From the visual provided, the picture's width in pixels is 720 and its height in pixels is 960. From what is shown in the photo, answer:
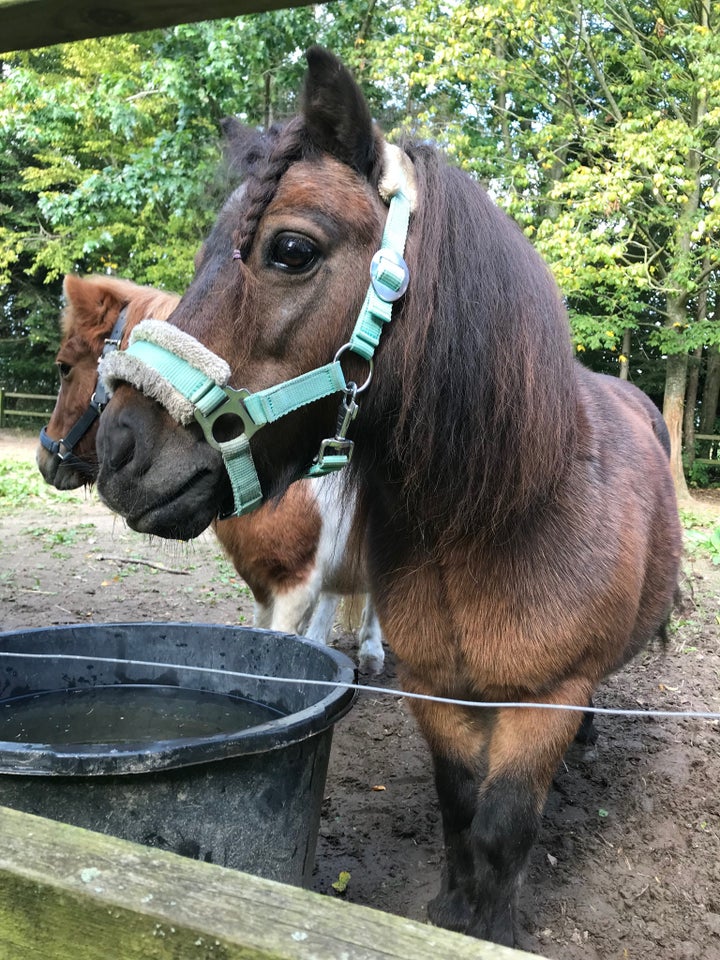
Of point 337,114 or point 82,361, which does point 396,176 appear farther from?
point 82,361

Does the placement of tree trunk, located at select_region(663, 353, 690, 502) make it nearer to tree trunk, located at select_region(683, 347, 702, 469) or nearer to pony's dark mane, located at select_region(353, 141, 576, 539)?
tree trunk, located at select_region(683, 347, 702, 469)

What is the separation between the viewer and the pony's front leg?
6.23ft

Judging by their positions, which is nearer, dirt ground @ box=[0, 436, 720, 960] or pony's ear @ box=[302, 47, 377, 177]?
pony's ear @ box=[302, 47, 377, 177]

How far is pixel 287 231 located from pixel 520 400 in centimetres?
65

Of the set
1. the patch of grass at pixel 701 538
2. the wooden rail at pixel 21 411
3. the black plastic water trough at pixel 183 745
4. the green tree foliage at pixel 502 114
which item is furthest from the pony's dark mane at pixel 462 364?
the wooden rail at pixel 21 411

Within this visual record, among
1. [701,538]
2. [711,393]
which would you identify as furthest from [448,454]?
[711,393]

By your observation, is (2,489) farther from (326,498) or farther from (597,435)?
(597,435)

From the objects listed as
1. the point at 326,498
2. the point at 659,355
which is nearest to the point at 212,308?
the point at 326,498

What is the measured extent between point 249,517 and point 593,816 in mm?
1954

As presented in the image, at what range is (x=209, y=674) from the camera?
2418 millimetres

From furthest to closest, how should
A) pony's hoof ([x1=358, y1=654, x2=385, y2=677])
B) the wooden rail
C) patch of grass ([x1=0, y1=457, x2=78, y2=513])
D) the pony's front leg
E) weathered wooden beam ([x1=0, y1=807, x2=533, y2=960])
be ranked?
the wooden rail < patch of grass ([x1=0, y1=457, x2=78, y2=513]) < pony's hoof ([x1=358, y1=654, x2=385, y2=677]) < the pony's front leg < weathered wooden beam ([x1=0, y1=807, x2=533, y2=960])

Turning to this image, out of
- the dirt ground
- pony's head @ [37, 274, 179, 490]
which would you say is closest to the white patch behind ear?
the dirt ground

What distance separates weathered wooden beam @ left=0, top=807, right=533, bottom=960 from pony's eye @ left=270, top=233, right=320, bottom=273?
1.12 m

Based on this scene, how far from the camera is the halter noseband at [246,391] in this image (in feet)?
4.85
